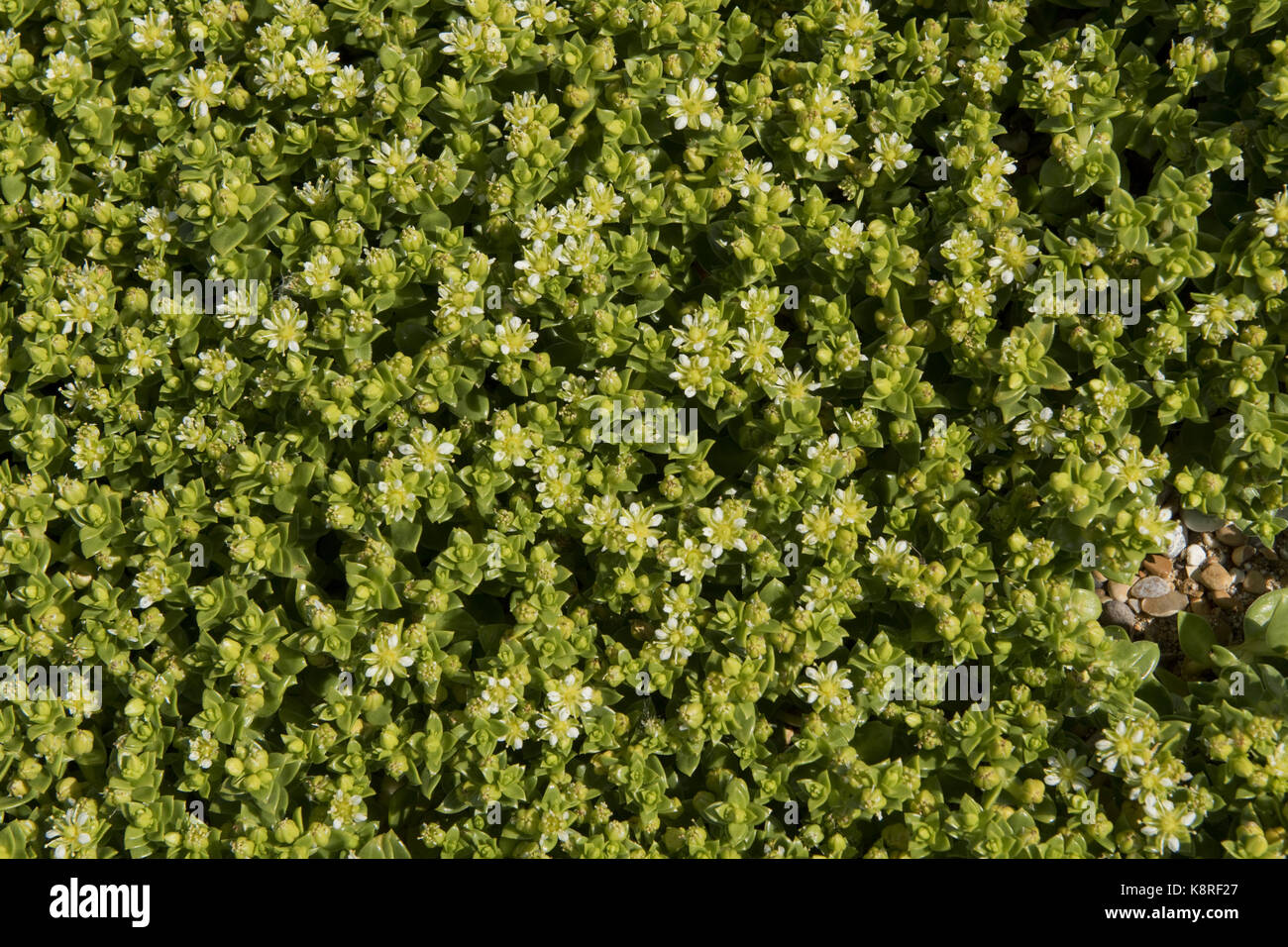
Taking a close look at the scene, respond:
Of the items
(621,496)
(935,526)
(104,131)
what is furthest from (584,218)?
(104,131)

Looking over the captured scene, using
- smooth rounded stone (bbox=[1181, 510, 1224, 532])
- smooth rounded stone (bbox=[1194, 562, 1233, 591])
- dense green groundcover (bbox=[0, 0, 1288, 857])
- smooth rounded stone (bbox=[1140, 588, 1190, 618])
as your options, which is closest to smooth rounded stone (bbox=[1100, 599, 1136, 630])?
smooth rounded stone (bbox=[1140, 588, 1190, 618])

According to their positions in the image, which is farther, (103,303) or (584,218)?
(103,303)

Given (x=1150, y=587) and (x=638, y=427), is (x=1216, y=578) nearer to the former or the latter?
(x=1150, y=587)

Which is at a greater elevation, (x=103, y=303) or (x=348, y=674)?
(x=103, y=303)

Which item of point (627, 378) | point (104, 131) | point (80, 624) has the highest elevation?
point (104, 131)

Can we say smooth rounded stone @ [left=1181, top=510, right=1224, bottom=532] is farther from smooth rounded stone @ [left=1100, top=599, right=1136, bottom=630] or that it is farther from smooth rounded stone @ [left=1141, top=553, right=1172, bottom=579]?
smooth rounded stone @ [left=1100, top=599, right=1136, bottom=630]

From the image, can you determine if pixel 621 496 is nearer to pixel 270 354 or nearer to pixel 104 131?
pixel 270 354

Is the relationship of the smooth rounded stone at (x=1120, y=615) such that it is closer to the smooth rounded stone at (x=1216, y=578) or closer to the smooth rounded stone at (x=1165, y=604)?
the smooth rounded stone at (x=1165, y=604)

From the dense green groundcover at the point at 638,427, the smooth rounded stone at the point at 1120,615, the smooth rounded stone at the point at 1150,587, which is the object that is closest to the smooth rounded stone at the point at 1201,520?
the dense green groundcover at the point at 638,427
